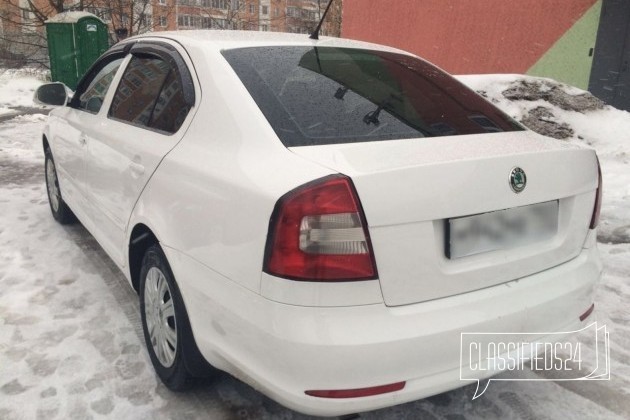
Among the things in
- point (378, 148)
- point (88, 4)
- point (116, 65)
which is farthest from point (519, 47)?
point (88, 4)

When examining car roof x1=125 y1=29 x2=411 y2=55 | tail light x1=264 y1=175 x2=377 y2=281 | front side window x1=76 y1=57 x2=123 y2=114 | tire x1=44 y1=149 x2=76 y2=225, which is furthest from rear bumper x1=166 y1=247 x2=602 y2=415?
tire x1=44 y1=149 x2=76 y2=225

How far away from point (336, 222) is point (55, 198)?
3.81m

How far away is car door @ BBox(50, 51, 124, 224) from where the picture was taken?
11.1ft

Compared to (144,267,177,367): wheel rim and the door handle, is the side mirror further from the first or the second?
(144,267,177,367): wheel rim

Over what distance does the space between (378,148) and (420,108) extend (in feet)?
1.79

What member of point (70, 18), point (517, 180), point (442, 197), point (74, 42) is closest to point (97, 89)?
point (442, 197)

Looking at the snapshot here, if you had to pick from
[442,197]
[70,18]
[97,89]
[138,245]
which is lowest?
[138,245]

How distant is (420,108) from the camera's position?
226 cm

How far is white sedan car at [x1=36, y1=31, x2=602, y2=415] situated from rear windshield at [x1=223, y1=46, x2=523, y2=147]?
0.01m

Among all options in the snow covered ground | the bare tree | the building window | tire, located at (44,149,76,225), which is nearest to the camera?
the snow covered ground

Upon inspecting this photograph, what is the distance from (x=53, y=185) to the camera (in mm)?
4633

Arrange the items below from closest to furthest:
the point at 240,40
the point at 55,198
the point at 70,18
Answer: the point at 240,40
the point at 55,198
the point at 70,18

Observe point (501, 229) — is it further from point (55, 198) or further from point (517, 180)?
point (55, 198)

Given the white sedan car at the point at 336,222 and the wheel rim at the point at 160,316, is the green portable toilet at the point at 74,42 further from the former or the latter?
the wheel rim at the point at 160,316
